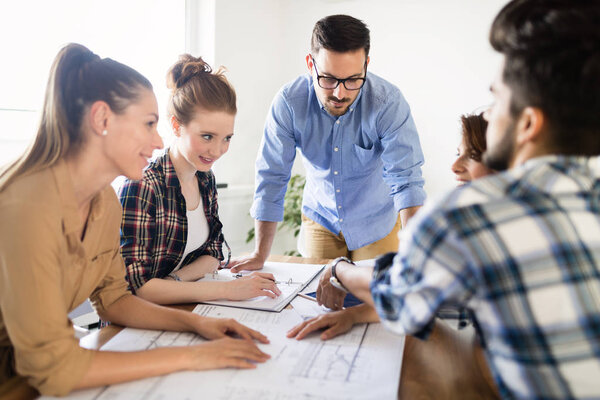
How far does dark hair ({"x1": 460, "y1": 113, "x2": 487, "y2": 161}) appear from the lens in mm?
1312

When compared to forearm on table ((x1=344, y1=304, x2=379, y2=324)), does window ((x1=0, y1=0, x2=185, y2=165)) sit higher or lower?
higher

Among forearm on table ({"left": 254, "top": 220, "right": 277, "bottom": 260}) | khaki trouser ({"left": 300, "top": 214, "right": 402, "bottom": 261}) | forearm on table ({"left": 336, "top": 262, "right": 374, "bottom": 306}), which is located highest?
forearm on table ({"left": 336, "top": 262, "right": 374, "bottom": 306})

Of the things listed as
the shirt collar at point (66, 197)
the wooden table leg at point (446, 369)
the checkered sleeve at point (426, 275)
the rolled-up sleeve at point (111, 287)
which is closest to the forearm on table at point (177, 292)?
the rolled-up sleeve at point (111, 287)

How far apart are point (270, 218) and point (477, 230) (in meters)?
1.41

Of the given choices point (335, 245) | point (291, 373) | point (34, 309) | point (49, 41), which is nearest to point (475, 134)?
point (291, 373)

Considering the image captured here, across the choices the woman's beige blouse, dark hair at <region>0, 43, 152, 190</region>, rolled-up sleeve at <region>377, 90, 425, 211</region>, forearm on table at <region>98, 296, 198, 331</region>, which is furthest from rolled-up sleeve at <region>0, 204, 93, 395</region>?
rolled-up sleeve at <region>377, 90, 425, 211</region>

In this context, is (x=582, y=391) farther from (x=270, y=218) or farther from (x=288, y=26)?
(x=288, y=26)

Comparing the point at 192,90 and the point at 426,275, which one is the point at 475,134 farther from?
the point at 192,90

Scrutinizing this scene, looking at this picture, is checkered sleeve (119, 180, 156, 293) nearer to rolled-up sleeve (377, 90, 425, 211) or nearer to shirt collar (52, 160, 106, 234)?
shirt collar (52, 160, 106, 234)

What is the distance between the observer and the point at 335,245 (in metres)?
2.22

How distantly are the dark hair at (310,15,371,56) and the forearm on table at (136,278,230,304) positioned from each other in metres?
0.98

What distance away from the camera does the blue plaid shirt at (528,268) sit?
2.07 ft

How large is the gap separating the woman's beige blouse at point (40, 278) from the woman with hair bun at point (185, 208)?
13.9 inches

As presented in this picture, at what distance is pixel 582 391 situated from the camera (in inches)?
24.8
